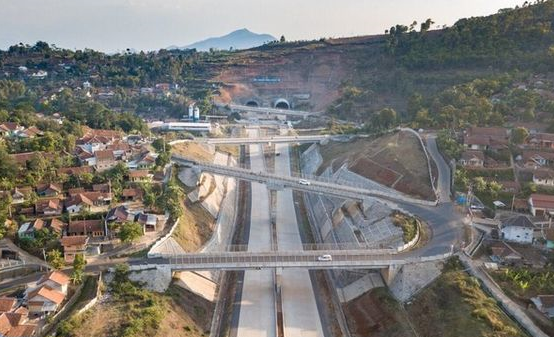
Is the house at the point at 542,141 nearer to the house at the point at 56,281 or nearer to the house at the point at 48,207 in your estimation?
the house at the point at 56,281

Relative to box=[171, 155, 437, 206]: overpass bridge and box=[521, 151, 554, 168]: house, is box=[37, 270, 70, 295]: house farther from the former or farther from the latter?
box=[521, 151, 554, 168]: house

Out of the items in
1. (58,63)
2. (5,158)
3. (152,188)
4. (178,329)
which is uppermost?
(58,63)

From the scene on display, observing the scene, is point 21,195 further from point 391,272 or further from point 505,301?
point 505,301

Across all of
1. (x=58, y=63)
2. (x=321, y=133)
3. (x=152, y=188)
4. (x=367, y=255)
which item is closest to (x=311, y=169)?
(x=321, y=133)

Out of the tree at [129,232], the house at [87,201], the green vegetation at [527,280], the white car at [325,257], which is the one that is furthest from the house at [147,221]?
the green vegetation at [527,280]

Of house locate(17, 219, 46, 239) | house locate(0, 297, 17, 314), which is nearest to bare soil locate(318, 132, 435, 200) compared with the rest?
house locate(17, 219, 46, 239)

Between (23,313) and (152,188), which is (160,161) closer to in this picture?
(152,188)

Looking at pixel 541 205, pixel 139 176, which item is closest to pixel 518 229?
pixel 541 205
